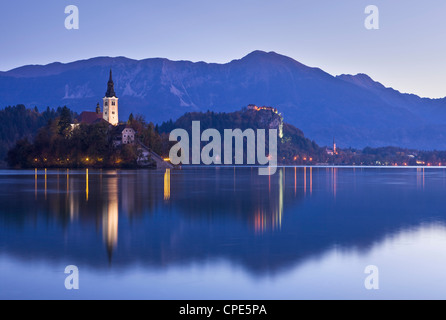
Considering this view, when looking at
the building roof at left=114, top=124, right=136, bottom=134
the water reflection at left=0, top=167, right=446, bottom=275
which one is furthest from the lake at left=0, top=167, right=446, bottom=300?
the building roof at left=114, top=124, right=136, bottom=134

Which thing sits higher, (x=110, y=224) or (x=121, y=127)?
(x=121, y=127)

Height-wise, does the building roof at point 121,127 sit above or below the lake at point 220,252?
above

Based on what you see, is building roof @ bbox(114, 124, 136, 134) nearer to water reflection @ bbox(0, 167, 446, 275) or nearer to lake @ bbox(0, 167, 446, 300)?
water reflection @ bbox(0, 167, 446, 275)

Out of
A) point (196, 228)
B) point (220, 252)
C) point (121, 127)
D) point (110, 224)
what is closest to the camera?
point (220, 252)

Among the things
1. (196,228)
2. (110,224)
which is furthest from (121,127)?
(196,228)

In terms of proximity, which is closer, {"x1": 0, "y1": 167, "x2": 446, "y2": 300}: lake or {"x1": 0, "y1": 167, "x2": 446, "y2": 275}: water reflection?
{"x1": 0, "y1": 167, "x2": 446, "y2": 300}: lake

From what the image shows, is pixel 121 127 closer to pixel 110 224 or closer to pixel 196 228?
pixel 110 224

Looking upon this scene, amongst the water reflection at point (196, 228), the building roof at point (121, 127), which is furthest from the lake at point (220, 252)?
the building roof at point (121, 127)

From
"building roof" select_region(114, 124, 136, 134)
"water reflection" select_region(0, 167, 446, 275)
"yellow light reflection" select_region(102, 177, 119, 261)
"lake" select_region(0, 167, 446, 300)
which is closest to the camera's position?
"lake" select_region(0, 167, 446, 300)

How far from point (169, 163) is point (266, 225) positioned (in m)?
151

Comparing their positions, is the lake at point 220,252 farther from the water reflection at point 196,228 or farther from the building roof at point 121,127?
the building roof at point 121,127
